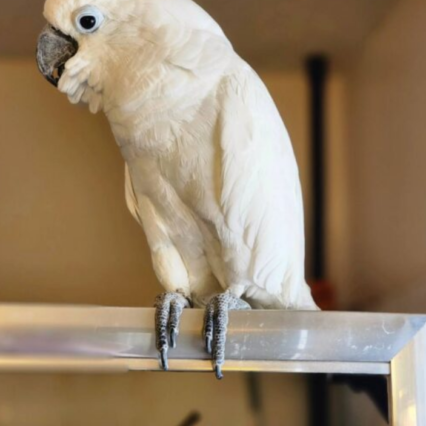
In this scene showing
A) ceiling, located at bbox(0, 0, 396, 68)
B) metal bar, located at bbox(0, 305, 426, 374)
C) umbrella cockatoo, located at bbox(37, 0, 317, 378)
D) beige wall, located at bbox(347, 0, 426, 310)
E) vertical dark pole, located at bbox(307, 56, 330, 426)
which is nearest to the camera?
metal bar, located at bbox(0, 305, 426, 374)

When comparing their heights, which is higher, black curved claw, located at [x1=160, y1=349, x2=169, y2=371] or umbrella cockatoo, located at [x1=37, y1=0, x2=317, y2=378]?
umbrella cockatoo, located at [x1=37, y1=0, x2=317, y2=378]

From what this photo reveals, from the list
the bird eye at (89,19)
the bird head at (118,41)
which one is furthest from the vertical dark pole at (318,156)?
the bird eye at (89,19)

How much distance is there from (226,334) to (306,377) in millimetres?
194

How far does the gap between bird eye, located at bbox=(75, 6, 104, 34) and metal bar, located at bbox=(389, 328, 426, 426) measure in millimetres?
677

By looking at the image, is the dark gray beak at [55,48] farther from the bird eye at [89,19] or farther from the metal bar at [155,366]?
the metal bar at [155,366]

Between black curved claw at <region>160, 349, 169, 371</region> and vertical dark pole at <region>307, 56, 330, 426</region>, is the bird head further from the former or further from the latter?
vertical dark pole at <region>307, 56, 330, 426</region>

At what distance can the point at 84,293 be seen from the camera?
1.60 meters

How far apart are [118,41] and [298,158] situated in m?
0.80

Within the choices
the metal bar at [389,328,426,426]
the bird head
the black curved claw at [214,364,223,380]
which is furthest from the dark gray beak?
the metal bar at [389,328,426,426]

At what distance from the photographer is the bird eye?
1.02m

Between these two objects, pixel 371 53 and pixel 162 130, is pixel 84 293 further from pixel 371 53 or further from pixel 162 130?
pixel 371 53

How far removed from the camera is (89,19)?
1020 mm

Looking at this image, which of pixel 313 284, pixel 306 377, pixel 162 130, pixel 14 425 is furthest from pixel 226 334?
pixel 313 284

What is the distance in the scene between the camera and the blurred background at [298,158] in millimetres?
1445
